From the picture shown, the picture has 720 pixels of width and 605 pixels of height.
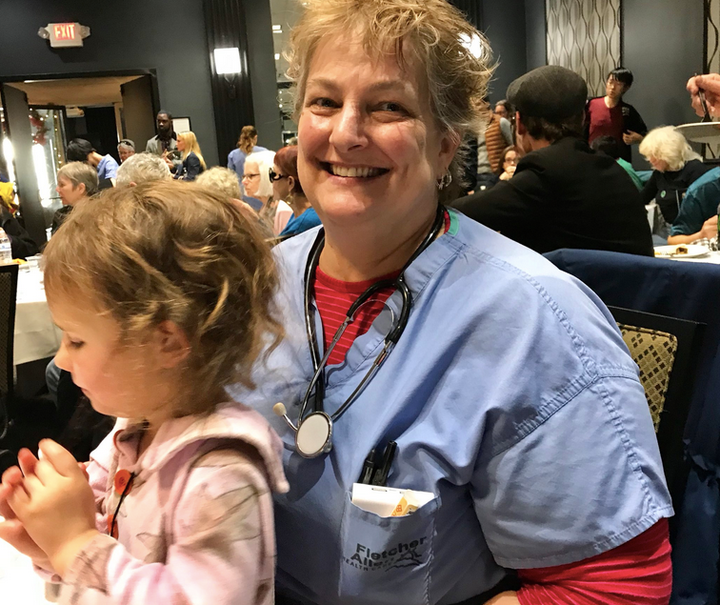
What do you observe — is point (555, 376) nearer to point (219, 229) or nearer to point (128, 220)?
point (219, 229)

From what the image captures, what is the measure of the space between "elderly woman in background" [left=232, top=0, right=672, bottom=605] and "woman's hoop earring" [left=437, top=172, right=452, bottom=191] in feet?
0.13

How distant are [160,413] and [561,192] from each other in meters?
1.99

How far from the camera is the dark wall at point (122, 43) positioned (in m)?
9.02

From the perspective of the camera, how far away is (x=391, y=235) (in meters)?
1.10

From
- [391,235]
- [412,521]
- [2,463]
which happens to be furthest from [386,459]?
[2,463]

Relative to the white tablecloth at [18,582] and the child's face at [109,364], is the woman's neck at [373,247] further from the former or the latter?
the white tablecloth at [18,582]

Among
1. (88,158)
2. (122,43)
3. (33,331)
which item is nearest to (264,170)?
(33,331)

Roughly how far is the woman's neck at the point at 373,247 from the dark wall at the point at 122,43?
895 centimetres

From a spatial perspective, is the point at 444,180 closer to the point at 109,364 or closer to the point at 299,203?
the point at 109,364

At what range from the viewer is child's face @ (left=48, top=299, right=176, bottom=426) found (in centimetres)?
83

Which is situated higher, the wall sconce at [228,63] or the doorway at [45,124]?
the wall sconce at [228,63]

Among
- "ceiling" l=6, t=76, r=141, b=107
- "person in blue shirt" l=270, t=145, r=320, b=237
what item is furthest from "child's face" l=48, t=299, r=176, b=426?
→ "ceiling" l=6, t=76, r=141, b=107

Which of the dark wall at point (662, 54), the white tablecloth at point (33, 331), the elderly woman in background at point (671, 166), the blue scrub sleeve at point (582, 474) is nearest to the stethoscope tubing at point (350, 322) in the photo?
the blue scrub sleeve at point (582, 474)

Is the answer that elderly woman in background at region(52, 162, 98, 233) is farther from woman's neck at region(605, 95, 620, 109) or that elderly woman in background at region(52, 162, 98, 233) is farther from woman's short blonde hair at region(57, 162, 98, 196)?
woman's neck at region(605, 95, 620, 109)
